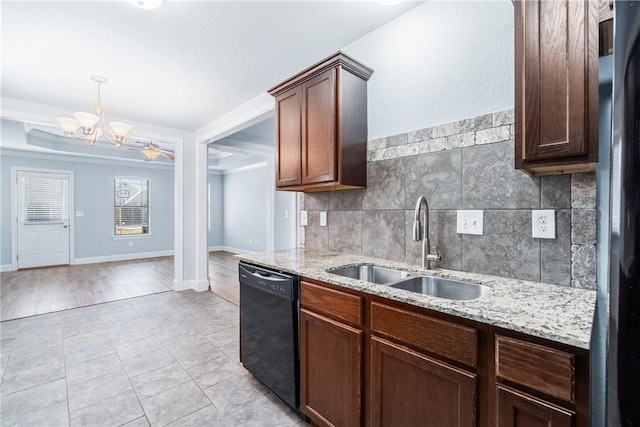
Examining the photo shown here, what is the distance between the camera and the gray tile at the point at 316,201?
8.13 feet

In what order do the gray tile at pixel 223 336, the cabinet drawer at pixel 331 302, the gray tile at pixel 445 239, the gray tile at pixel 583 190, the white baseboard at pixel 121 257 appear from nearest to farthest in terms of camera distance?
the gray tile at pixel 583 190 → the cabinet drawer at pixel 331 302 → the gray tile at pixel 445 239 → the gray tile at pixel 223 336 → the white baseboard at pixel 121 257

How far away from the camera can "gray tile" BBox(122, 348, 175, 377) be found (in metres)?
2.31

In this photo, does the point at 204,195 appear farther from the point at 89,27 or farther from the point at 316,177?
the point at 316,177

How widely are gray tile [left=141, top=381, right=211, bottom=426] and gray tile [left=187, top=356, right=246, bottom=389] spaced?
0.28ft

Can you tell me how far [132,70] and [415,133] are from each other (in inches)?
101

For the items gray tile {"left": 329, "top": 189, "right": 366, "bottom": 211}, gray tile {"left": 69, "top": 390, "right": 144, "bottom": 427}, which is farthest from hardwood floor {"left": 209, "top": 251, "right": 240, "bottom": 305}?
gray tile {"left": 329, "top": 189, "right": 366, "bottom": 211}

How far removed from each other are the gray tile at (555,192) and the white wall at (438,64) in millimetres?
439

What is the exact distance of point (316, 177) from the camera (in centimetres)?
208

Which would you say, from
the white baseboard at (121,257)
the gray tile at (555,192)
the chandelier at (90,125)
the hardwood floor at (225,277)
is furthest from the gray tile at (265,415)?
the white baseboard at (121,257)

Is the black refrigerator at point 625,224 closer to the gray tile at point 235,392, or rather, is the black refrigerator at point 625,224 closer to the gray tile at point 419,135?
the gray tile at point 419,135

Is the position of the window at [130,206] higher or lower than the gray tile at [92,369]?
higher

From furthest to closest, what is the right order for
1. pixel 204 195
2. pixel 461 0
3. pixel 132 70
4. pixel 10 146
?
pixel 10 146, pixel 204 195, pixel 132 70, pixel 461 0

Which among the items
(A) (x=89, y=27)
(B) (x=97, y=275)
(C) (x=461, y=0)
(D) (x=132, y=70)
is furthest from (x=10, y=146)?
(C) (x=461, y=0)

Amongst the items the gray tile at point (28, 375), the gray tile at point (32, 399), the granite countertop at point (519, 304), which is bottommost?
the gray tile at point (32, 399)
